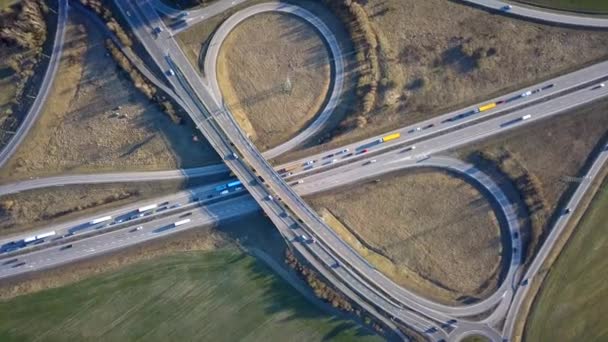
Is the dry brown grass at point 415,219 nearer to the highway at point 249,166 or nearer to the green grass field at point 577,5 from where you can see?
the highway at point 249,166

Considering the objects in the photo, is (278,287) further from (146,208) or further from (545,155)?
(545,155)

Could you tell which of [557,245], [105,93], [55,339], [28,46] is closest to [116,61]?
[105,93]

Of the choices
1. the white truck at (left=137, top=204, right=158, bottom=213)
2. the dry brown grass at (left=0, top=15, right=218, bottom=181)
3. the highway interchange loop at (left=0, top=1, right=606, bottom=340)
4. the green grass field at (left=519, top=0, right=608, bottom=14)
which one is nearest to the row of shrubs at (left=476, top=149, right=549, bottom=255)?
the highway interchange loop at (left=0, top=1, right=606, bottom=340)

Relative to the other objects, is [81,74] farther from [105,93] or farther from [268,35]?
[268,35]

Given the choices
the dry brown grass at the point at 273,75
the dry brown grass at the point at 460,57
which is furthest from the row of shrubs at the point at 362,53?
the dry brown grass at the point at 273,75

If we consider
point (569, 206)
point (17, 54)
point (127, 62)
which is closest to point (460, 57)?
point (569, 206)

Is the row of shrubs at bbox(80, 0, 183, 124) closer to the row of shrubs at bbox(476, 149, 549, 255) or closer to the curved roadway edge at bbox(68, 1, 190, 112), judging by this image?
the curved roadway edge at bbox(68, 1, 190, 112)
